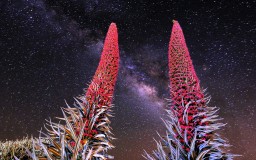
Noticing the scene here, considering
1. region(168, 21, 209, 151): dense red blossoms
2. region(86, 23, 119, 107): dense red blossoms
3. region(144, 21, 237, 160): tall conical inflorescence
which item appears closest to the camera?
region(144, 21, 237, 160): tall conical inflorescence

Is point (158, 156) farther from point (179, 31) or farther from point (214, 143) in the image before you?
point (179, 31)

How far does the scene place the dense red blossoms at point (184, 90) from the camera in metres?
2.71

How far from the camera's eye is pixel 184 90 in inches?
118

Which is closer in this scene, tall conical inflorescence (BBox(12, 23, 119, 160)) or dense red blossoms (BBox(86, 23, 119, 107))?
tall conical inflorescence (BBox(12, 23, 119, 160))

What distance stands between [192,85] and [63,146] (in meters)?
2.08

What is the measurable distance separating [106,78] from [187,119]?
154cm

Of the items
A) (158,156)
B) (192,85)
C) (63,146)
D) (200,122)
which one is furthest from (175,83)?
(63,146)

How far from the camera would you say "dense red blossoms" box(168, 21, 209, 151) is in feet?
8.89

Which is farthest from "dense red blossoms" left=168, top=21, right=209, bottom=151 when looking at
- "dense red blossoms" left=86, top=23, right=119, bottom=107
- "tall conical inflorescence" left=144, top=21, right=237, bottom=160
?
"dense red blossoms" left=86, top=23, right=119, bottom=107

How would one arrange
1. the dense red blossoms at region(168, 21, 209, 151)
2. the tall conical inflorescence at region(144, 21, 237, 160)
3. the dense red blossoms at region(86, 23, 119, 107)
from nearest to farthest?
the tall conical inflorescence at region(144, 21, 237, 160)
the dense red blossoms at region(168, 21, 209, 151)
the dense red blossoms at region(86, 23, 119, 107)

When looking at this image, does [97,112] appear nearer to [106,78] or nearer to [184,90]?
[106,78]

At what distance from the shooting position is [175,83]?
312 cm

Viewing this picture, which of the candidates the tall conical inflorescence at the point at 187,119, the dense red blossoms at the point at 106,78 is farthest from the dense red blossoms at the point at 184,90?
the dense red blossoms at the point at 106,78

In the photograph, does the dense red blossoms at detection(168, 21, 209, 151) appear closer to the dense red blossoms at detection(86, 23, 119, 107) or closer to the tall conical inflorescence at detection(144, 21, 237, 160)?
the tall conical inflorescence at detection(144, 21, 237, 160)
